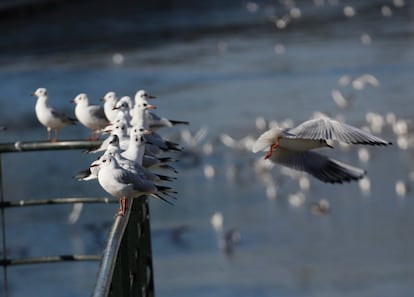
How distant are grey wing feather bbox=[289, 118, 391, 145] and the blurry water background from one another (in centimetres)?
553

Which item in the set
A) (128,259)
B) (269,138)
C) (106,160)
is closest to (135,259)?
(128,259)

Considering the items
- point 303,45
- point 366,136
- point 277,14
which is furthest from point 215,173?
point 277,14

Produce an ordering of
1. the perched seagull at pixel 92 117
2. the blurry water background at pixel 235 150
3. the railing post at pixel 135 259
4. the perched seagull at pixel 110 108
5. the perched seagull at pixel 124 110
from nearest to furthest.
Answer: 1. the railing post at pixel 135 259
2. the perched seagull at pixel 124 110
3. the perched seagull at pixel 110 108
4. the perched seagull at pixel 92 117
5. the blurry water background at pixel 235 150

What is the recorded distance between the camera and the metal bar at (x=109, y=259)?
3.03 m

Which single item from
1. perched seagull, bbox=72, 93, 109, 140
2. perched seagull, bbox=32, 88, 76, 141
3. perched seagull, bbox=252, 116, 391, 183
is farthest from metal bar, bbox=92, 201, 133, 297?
perched seagull, bbox=32, 88, 76, 141

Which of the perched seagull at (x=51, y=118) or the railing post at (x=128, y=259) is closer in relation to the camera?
the railing post at (x=128, y=259)

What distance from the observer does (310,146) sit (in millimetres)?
6805

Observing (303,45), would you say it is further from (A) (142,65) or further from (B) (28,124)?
(B) (28,124)

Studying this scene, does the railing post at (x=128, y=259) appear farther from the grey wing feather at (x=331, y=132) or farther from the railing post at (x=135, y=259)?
the grey wing feather at (x=331, y=132)

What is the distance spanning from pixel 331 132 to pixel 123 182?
49.5 inches

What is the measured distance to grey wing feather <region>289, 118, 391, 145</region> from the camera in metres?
6.17

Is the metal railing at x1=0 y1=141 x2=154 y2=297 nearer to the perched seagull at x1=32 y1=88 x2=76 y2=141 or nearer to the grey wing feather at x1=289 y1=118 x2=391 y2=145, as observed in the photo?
the grey wing feather at x1=289 y1=118 x2=391 y2=145

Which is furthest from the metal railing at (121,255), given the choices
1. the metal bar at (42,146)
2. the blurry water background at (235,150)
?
the blurry water background at (235,150)

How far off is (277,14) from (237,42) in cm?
581
